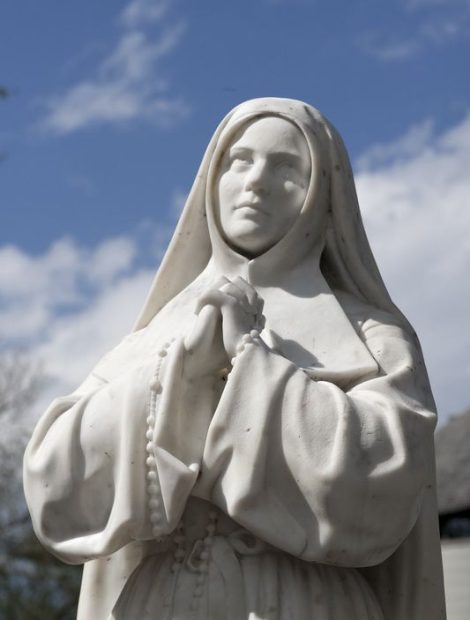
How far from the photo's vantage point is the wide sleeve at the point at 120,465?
5094 millimetres

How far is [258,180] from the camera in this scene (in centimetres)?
Result: 571

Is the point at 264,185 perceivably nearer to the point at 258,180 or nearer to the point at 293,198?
the point at 258,180

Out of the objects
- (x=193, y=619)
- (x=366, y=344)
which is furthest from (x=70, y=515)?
(x=366, y=344)

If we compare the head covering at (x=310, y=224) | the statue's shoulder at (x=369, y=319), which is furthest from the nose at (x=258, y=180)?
the statue's shoulder at (x=369, y=319)

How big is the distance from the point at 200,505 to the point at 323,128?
64.2 inches

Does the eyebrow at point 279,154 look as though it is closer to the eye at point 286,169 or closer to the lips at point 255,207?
the eye at point 286,169

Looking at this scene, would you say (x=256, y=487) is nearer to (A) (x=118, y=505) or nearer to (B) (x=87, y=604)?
(A) (x=118, y=505)

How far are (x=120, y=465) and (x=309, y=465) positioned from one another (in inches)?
26.6

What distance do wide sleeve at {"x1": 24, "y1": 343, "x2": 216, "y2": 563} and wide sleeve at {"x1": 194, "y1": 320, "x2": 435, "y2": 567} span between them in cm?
14

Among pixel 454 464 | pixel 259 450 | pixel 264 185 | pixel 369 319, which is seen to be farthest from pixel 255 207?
pixel 454 464

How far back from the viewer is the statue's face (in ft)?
18.8

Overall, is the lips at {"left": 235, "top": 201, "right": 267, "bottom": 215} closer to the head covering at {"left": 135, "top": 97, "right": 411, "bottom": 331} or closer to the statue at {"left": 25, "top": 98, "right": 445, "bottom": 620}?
the statue at {"left": 25, "top": 98, "right": 445, "bottom": 620}

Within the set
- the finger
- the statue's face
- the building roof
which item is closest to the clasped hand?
the finger

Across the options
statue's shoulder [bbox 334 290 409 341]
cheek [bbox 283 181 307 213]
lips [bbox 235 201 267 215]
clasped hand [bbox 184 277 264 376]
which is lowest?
clasped hand [bbox 184 277 264 376]
